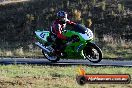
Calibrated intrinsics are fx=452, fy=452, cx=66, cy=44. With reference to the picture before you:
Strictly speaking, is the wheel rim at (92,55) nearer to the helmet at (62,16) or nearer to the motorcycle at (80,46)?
the motorcycle at (80,46)

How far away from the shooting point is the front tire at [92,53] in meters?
19.2

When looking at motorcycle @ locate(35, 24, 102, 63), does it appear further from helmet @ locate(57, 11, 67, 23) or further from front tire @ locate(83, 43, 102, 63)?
helmet @ locate(57, 11, 67, 23)

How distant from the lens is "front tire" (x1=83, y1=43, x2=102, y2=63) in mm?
19203

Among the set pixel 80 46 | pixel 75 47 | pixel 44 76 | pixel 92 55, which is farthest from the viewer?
pixel 75 47

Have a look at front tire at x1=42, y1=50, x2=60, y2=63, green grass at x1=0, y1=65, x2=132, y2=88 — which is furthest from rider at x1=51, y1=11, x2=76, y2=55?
green grass at x1=0, y1=65, x2=132, y2=88

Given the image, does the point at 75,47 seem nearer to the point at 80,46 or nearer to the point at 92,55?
the point at 80,46

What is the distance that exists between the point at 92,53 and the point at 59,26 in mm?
1862

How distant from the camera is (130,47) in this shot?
2975 cm

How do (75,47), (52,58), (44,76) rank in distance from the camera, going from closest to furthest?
(44,76), (75,47), (52,58)

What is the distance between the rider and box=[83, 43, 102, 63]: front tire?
105 centimetres

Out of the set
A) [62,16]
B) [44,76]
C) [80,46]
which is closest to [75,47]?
[80,46]

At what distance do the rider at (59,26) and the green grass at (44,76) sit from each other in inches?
57.4

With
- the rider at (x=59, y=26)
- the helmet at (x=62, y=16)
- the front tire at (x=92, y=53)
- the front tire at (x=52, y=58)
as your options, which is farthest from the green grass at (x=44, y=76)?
the helmet at (x=62, y=16)

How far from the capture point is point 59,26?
1967 cm
